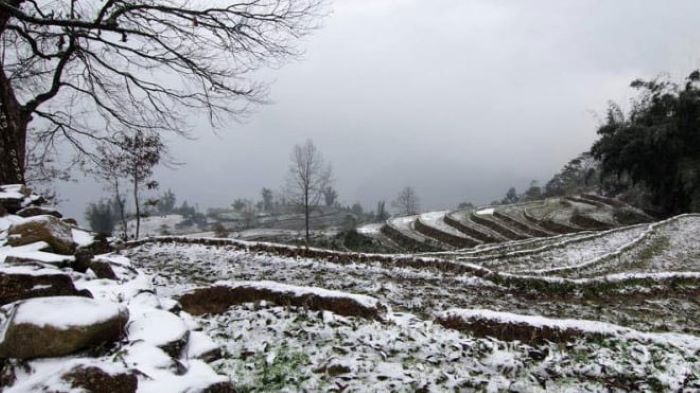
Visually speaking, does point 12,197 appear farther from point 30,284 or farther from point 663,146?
point 663,146

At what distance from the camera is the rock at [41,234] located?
4.16m

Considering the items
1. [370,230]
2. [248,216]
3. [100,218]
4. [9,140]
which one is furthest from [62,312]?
[248,216]

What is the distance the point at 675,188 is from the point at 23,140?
4095 centimetres

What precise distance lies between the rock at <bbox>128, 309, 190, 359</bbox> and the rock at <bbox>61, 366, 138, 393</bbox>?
57 cm

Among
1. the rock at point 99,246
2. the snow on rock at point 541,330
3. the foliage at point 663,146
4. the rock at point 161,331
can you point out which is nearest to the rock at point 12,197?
the rock at point 99,246

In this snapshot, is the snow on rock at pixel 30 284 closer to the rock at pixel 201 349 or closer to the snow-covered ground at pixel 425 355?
the rock at pixel 201 349

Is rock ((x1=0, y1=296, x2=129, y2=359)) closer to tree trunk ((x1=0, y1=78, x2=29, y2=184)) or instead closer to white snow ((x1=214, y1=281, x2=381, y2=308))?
white snow ((x1=214, y1=281, x2=381, y2=308))

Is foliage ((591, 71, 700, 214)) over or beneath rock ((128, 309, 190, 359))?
over

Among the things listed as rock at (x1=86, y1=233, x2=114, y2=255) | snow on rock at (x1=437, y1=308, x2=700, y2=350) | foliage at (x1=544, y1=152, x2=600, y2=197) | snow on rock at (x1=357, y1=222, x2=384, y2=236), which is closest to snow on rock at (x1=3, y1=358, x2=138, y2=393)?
rock at (x1=86, y1=233, x2=114, y2=255)

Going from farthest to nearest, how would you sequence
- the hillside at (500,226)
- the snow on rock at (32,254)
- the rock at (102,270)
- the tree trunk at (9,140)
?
the hillside at (500,226)
the tree trunk at (9,140)
the rock at (102,270)
the snow on rock at (32,254)

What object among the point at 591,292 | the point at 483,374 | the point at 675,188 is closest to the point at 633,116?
the point at 675,188

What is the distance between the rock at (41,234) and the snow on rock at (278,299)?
7.40ft

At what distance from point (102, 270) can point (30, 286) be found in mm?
1472

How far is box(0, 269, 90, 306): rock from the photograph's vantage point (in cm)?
297
